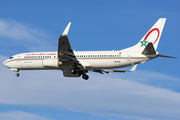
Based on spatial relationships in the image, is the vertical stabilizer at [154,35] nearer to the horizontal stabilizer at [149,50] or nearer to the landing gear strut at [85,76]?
the horizontal stabilizer at [149,50]

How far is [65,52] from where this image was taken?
129ft

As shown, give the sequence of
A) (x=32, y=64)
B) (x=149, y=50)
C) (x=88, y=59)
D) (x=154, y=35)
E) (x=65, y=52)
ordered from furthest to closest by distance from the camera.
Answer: (x=32, y=64)
(x=88, y=59)
(x=154, y=35)
(x=65, y=52)
(x=149, y=50)

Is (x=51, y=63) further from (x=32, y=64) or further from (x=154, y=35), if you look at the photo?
(x=154, y=35)

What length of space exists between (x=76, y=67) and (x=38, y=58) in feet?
19.6

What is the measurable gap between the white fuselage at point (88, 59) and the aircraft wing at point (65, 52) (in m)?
0.94

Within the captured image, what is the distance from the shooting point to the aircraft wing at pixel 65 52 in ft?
118

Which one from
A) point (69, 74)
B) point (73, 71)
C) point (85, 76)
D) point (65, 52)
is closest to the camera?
point (65, 52)

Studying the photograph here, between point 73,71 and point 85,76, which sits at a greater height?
point 85,76

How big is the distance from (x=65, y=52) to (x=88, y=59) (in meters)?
4.21

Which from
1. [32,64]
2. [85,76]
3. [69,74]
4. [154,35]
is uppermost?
[154,35]

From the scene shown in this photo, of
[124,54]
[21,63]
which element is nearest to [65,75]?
[21,63]

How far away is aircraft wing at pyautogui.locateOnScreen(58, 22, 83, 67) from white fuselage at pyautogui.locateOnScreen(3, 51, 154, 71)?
0.94 m

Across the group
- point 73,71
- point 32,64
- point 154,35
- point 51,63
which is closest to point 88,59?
point 73,71

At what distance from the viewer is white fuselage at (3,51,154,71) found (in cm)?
4041
